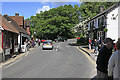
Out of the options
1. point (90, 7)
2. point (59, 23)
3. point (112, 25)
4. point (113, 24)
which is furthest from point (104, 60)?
point (59, 23)

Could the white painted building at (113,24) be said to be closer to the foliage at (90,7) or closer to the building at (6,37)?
the building at (6,37)

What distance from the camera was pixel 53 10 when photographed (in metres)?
63.9

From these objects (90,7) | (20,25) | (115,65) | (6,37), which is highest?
(90,7)

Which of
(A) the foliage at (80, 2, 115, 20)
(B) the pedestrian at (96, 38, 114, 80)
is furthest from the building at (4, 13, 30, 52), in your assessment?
(B) the pedestrian at (96, 38, 114, 80)

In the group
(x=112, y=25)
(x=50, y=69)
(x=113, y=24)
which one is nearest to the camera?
(x=50, y=69)

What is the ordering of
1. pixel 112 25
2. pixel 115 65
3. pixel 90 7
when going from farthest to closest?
pixel 90 7 → pixel 112 25 → pixel 115 65

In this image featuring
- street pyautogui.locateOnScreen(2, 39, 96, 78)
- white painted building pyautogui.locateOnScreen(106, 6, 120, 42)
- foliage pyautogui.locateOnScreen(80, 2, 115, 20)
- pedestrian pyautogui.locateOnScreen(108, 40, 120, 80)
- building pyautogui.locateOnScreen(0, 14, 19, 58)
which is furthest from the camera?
foliage pyautogui.locateOnScreen(80, 2, 115, 20)

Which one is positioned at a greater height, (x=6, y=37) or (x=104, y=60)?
(x=6, y=37)

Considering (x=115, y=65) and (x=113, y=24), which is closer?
(x=115, y=65)

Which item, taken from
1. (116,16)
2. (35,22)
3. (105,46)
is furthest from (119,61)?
(35,22)

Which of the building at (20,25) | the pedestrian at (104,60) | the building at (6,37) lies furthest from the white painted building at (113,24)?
the pedestrian at (104,60)

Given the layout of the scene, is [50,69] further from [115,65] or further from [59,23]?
[59,23]

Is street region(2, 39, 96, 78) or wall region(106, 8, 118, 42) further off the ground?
wall region(106, 8, 118, 42)

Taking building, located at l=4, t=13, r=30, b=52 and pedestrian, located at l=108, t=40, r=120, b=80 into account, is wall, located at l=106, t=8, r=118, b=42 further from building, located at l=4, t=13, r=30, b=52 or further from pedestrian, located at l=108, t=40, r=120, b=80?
pedestrian, located at l=108, t=40, r=120, b=80
